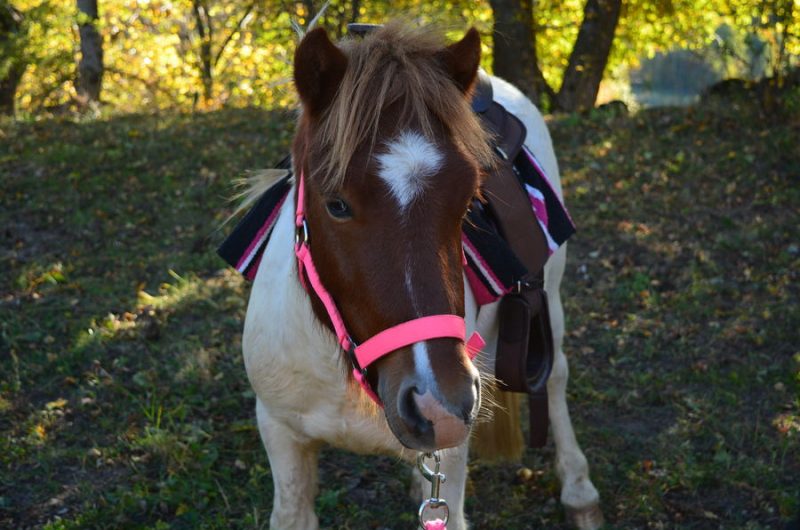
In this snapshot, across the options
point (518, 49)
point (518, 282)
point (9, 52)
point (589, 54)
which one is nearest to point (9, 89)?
point (9, 52)

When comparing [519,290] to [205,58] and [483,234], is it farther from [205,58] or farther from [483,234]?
[205,58]

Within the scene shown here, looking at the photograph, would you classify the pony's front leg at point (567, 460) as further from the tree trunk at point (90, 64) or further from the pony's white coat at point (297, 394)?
the tree trunk at point (90, 64)

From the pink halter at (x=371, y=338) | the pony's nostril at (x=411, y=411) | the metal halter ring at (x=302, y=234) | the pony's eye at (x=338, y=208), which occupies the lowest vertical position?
the pony's nostril at (x=411, y=411)

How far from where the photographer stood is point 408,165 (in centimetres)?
202

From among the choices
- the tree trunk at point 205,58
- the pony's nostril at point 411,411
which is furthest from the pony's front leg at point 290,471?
the tree trunk at point 205,58

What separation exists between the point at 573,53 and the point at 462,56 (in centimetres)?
765

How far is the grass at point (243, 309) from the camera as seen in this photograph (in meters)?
3.71

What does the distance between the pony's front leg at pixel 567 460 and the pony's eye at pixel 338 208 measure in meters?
1.99

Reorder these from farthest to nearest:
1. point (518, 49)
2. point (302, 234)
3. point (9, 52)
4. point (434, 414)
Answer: point (518, 49) → point (9, 52) → point (302, 234) → point (434, 414)

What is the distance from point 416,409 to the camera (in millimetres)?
1888

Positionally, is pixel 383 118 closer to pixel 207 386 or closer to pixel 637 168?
pixel 207 386

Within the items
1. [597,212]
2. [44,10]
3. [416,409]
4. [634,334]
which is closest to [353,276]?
[416,409]

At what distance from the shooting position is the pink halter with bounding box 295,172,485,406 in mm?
1920

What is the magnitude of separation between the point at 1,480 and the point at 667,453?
3018 mm
